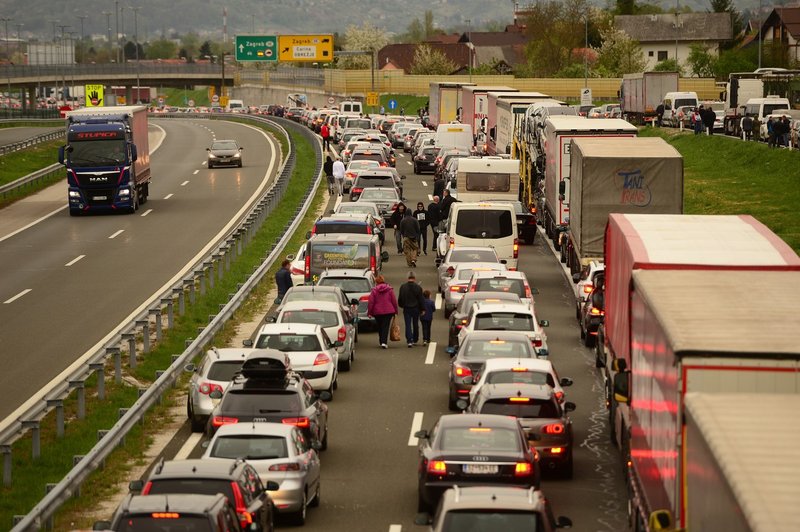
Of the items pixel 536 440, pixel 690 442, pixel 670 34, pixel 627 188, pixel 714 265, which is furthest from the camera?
pixel 670 34

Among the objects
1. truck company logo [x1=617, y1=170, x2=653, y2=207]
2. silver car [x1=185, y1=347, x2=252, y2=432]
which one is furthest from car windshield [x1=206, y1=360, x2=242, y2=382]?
truck company logo [x1=617, y1=170, x2=653, y2=207]

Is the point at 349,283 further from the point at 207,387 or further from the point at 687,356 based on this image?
the point at 687,356

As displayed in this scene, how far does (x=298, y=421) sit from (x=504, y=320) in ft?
26.3

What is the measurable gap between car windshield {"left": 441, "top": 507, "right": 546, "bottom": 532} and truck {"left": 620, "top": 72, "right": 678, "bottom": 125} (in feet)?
266

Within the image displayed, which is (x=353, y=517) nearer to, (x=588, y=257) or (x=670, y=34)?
(x=588, y=257)

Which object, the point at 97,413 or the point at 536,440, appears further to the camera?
the point at 97,413

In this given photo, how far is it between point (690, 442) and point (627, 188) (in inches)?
906

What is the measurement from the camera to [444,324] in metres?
33.2

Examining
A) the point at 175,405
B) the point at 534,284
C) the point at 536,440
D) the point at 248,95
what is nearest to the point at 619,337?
the point at 536,440

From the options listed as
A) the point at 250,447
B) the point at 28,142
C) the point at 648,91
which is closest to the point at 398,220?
the point at 250,447

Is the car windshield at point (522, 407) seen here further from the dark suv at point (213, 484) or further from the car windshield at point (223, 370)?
the dark suv at point (213, 484)

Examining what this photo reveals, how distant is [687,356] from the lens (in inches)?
456

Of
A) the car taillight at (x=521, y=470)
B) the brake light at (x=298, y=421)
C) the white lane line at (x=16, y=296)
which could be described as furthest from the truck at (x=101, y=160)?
the car taillight at (x=521, y=470)

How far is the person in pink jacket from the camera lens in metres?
29.7
